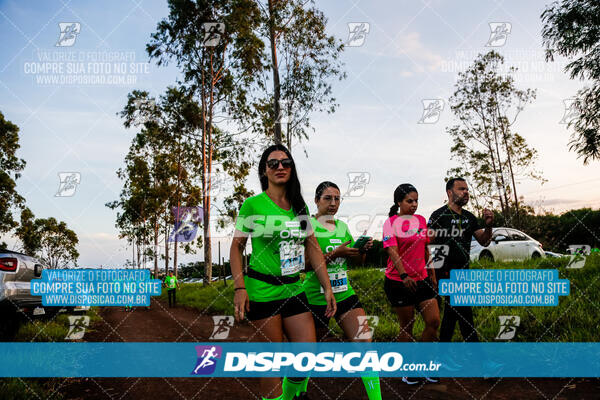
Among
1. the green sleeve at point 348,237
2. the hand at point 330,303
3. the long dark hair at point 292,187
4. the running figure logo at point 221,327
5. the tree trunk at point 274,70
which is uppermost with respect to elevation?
the tree trunk at point 274,70

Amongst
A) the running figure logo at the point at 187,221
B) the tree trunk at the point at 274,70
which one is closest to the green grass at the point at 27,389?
the tree trunk at the point at 274,70

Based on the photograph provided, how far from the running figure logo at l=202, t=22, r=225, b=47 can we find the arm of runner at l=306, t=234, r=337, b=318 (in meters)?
18.4

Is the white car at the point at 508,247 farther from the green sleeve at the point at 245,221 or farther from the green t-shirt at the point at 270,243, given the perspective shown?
the green sleeve at the point at 245,221

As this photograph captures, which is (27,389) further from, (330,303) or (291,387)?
(330,303)

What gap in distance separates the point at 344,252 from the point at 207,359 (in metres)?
3.43

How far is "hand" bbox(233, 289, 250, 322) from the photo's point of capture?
2580 millimetres

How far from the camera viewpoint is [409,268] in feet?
13.7

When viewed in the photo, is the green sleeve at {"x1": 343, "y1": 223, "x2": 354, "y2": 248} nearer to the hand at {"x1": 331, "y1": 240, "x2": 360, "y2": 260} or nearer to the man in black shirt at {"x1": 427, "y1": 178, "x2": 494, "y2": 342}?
the hand at {"x1": 331, "y1": 240, "x2": 360, "y2": 260}

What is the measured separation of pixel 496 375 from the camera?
181 inches

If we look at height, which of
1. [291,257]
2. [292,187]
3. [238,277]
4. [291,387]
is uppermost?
[292,187]

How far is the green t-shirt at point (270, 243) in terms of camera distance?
8.70 ft

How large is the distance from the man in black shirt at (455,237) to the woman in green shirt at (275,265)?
6.46 ft

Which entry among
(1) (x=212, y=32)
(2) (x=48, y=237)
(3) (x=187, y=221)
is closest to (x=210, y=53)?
(1) (x=212, y=32)

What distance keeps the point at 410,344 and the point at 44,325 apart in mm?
7166
